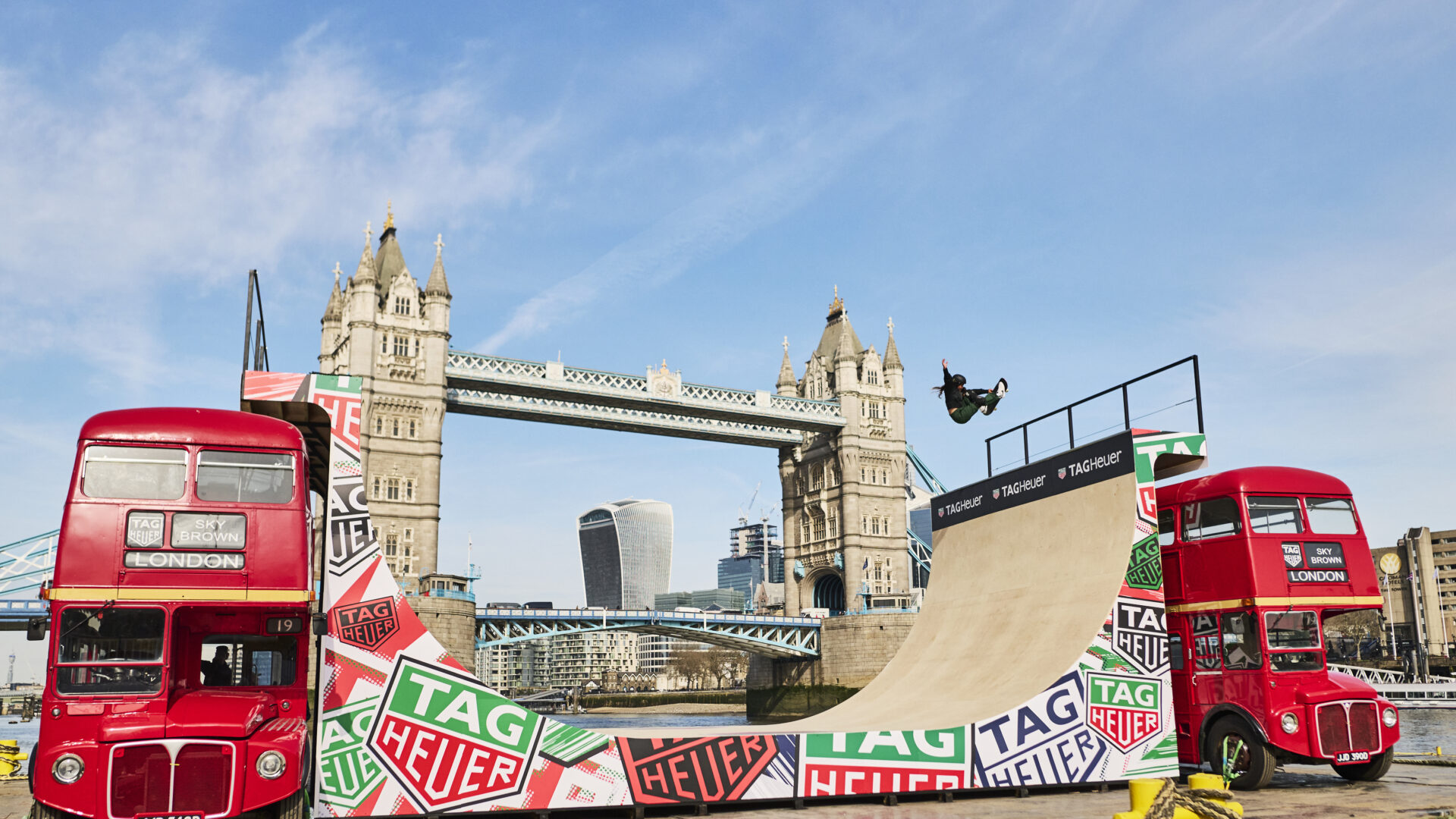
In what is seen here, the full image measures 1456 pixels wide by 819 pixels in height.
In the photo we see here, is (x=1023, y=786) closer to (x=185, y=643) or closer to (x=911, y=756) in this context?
(x=911, y=756)

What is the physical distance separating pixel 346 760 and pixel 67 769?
3.06 m

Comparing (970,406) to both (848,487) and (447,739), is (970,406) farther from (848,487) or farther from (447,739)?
(848,487)

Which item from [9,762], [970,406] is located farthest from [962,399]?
[9,762]

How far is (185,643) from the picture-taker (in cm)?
1303

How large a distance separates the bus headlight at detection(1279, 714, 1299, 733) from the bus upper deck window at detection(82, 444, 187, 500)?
50.9 feet

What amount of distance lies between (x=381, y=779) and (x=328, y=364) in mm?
64985

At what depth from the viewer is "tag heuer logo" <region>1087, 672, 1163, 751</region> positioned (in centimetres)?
1578

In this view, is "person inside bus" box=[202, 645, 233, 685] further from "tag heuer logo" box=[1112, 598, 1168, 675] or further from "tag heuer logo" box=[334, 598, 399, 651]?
"tag heuer logo" box=[1112, 598, 1168, 675]

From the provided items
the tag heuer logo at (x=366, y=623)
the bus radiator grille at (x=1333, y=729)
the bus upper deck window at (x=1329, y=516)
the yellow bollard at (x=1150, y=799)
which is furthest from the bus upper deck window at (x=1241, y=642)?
the tag heuer logo at (x=366, y=623)

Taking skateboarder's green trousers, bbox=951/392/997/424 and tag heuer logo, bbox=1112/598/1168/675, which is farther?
skateboarder's green trousers, bbox=951/392/997/424

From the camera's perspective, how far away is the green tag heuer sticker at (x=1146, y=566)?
16109mm

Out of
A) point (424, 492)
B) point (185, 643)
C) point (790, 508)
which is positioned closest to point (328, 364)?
point (424, 492)

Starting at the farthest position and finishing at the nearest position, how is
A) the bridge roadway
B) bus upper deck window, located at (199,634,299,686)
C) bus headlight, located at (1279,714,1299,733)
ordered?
the bridge roadway → bus headlight, located at (1279,714,1299,733) → bus upper deck window, located at (199,634,299,686)

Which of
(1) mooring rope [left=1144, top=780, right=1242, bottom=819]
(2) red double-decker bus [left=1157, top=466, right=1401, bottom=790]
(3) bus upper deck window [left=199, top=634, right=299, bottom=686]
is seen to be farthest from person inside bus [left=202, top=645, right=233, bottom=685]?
(2) red double-decker bus [left=1157, top=466, right=1401, bottom=790]
